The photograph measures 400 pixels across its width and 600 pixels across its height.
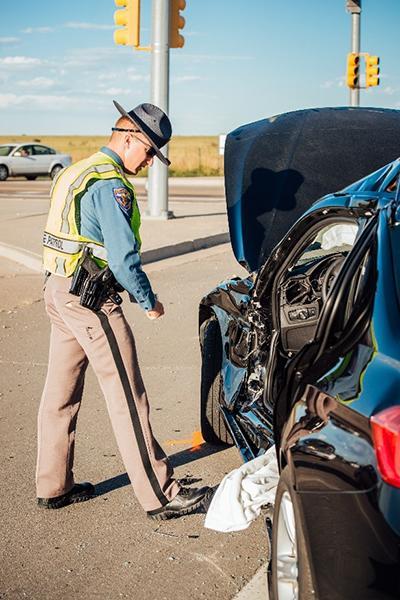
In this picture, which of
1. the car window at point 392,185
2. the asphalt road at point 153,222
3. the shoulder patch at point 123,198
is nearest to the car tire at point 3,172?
the asphalt road at point 153,222

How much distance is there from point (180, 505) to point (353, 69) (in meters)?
20.9

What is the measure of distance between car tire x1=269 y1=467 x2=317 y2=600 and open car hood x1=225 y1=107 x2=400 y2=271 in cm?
237

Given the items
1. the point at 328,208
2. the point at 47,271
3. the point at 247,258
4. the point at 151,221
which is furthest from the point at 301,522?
the point at 151,221

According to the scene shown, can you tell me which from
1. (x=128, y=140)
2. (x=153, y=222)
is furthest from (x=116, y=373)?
(x=153, y=222)

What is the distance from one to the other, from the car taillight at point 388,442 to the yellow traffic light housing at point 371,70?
75.7 ft

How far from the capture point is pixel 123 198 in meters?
4.63

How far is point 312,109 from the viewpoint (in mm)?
6340

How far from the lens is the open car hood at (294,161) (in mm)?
5809

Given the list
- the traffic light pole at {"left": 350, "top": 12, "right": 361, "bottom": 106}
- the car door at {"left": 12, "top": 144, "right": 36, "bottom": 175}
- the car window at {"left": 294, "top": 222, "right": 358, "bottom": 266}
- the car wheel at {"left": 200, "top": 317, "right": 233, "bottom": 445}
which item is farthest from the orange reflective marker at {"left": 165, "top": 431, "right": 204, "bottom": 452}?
the car door at {"left": 12, "top": 144, "right": 36, "bottom": 175}

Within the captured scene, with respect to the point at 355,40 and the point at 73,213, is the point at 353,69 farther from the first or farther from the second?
the point at 73,213

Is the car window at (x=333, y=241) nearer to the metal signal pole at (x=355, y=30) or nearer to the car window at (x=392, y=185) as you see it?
the car window at (x=392, y=185)

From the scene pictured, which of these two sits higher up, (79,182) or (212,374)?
(79,182)

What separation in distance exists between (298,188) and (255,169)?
0.91 ft

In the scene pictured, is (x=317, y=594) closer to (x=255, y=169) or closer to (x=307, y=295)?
(x=307, y=295)
